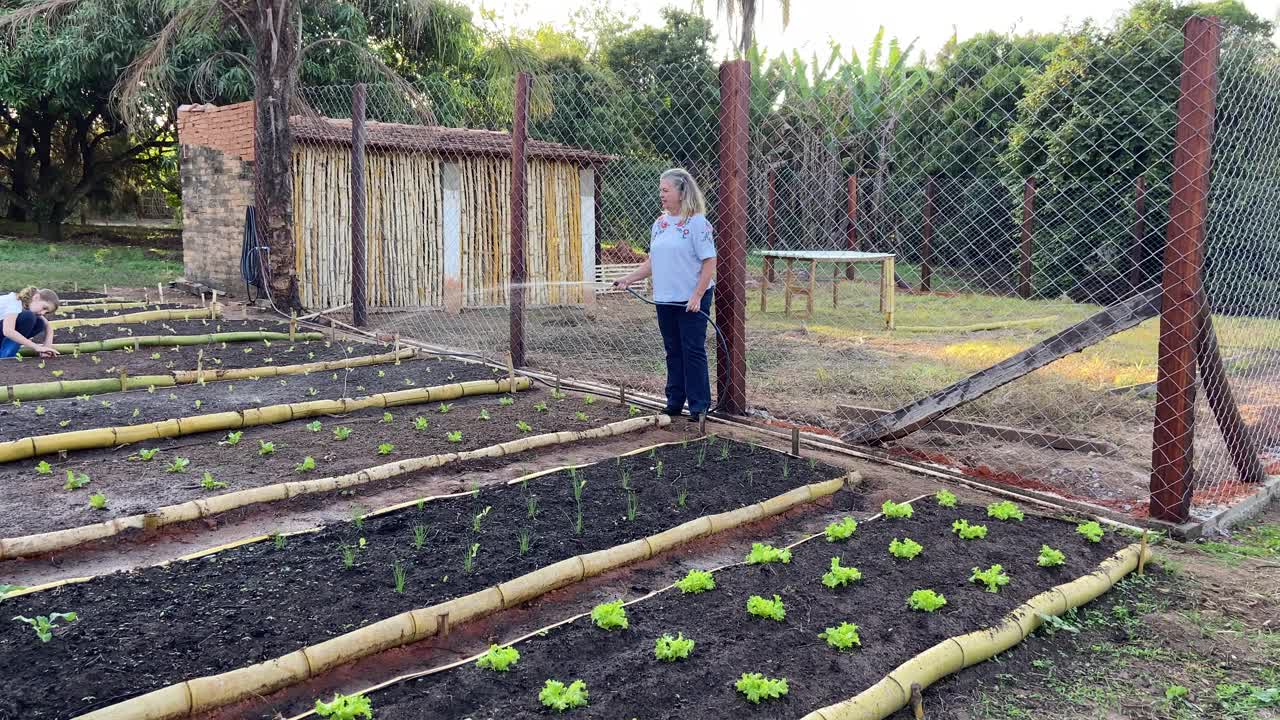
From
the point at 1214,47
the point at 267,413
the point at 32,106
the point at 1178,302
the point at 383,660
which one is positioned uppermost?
the point at 32,106

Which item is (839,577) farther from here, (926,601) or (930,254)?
(930,254)

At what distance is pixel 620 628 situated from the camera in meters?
2.96

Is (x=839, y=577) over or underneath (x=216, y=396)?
underneath

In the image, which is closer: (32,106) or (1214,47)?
(1214,47)

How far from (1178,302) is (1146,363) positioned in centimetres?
441

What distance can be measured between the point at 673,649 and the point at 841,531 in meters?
1.25

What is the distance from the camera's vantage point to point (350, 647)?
280 cm

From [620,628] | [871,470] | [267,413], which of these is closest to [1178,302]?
[871,470]

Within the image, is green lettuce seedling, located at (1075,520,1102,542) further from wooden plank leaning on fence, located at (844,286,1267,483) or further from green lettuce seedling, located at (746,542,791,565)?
green lettuce seedling, located at (746,542,791,565)

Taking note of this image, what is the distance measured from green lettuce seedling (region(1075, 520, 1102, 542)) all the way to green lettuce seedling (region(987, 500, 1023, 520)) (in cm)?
25

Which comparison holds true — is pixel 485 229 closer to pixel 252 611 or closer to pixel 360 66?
pixel 360 66

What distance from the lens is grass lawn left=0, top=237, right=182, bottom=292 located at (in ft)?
41.6

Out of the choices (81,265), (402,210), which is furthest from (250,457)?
(81,265)

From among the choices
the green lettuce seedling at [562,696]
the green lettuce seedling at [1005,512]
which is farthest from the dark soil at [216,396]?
the green lettuce seedling at [1005,512]
